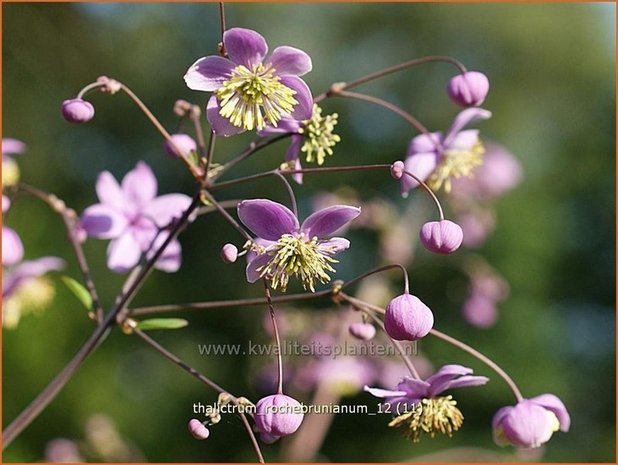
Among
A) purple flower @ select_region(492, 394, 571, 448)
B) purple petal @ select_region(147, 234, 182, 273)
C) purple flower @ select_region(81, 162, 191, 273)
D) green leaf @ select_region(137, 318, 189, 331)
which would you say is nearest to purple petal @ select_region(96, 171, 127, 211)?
purple flower @ select_region(81, 162, 191, 273)

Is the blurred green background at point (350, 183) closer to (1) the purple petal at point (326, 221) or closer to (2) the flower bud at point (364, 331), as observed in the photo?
(2) the flower bud at point (364, 331)

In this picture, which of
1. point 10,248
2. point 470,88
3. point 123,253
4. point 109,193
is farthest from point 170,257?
point 470,88

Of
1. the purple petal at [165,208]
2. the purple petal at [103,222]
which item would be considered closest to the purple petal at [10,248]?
the purple petal at [103,222]

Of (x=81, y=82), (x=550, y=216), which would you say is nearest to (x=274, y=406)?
(x=550, y=216)

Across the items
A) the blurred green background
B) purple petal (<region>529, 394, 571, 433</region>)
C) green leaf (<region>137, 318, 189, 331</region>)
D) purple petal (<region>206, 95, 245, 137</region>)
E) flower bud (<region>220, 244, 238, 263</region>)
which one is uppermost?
the blurred green background

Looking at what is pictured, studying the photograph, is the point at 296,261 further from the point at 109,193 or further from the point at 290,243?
the point at 109,193

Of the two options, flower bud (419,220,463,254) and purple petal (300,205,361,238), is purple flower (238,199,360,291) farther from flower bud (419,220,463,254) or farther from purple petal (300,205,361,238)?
flower bud (419,220,463,254)
